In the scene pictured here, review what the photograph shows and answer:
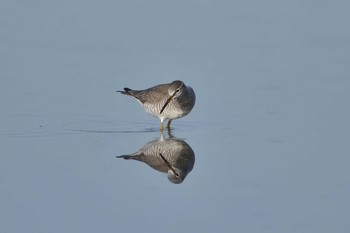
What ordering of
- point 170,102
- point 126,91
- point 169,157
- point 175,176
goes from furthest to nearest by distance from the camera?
point 126,91, point 170,102, point 169,157, point 175,176

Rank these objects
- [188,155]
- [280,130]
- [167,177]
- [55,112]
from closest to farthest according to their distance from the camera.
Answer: [167,177], [188,155], [280,130], [55,112]

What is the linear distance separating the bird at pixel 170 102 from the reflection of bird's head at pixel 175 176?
2.30 m

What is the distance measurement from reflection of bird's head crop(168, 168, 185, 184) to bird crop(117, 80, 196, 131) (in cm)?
230

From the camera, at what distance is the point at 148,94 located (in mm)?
13016

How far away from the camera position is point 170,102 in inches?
500

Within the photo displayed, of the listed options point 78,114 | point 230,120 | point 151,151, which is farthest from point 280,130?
point 78,114

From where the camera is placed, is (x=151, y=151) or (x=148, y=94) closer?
(x=151, y=151)

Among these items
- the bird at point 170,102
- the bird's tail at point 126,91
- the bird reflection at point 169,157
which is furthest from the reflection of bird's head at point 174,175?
the bird's tail at point 126,91

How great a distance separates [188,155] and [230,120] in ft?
5.40

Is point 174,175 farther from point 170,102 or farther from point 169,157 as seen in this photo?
point 170,102

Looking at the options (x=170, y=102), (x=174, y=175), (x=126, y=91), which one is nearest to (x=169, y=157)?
(x=174, y=175)

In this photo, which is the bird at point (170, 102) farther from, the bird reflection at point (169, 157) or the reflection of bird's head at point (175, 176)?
the reflection of bird's head at point (175, 176)

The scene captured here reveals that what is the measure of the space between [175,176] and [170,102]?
2.64 metres

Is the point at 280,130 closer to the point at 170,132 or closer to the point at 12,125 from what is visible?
the point at 170,132
